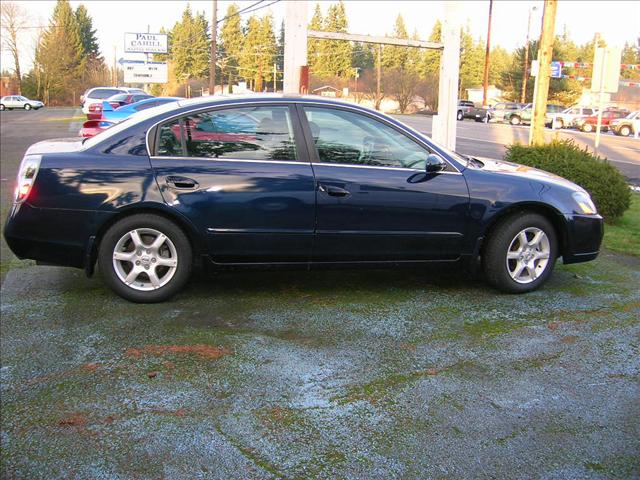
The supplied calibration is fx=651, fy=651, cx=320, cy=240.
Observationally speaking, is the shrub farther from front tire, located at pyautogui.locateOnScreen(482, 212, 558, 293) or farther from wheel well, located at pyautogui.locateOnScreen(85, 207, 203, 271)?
wheel well, located at pyautogui.locateOnScreen(85, 207, 203, 271)

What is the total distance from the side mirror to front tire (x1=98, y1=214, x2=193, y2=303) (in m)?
1.91

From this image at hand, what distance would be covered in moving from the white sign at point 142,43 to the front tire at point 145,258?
5215cm

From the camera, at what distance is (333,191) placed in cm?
484

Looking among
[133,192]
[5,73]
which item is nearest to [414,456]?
[133,192]

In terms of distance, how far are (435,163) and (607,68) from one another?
30.5ft

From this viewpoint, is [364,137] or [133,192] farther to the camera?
[364,137]

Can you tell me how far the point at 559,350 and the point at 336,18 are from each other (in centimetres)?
8887

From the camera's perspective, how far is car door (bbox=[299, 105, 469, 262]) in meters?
4.87

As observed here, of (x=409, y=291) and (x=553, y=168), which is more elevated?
(x=553, y=168)

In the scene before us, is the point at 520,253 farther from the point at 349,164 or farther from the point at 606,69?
the point at 606,69

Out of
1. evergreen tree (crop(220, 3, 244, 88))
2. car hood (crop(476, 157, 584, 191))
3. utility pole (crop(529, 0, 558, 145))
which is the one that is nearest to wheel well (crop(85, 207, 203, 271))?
car hood (crop(476, 157, 584, 191))

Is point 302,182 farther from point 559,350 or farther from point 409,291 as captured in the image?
point 559,350

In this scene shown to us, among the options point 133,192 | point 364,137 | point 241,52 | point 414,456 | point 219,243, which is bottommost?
point 414,456

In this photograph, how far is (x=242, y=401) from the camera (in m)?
3.35
